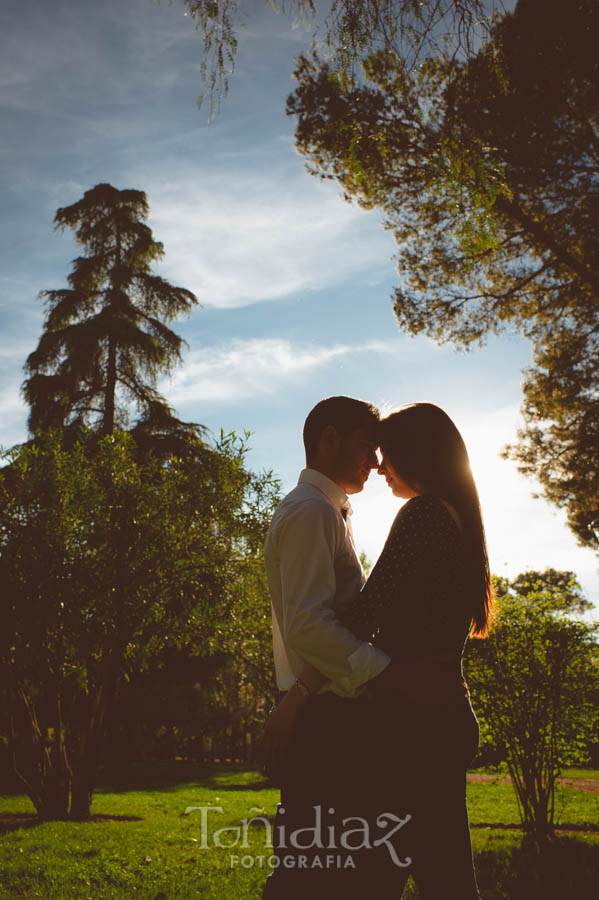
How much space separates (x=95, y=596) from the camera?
998 cm

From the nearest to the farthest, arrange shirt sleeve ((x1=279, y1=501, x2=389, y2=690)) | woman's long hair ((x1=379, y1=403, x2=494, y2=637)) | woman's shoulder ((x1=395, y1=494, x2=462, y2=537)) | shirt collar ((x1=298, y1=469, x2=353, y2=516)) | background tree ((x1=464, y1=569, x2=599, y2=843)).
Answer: shirt sleeve ((x1=279, y1=501, x2=389, y2=690)) < woman's shoulder ((x1=395, y1=494, x2=462, y2=537)) < woman's long hair ((x1=379, y1=403, x2=494, y2=637)) < shirt collar ((x1=298, y1=469, x2=353, y2=516)) < background tree ((x1=464, y1=569, x2=599, y2=843))

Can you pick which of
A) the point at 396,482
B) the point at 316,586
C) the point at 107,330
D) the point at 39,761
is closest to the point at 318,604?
the point at 316,586

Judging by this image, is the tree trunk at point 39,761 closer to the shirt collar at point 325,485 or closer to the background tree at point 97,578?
the background tree at point 97,578

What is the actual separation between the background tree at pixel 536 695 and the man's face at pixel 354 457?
7.69m

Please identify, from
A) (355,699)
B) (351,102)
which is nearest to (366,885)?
(355,699)

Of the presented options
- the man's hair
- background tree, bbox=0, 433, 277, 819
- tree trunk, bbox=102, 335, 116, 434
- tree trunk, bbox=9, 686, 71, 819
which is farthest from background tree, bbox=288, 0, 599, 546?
tree trunk, bbox=102, 335, 116, 434

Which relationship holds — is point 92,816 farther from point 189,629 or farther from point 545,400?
point 545,400

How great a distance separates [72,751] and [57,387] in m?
12.4

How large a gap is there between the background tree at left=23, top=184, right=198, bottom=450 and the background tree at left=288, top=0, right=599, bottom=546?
1128 cm

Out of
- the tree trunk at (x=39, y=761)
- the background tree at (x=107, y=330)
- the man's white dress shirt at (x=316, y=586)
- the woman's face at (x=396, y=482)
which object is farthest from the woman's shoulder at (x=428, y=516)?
the background tree at (x=107, y=330)

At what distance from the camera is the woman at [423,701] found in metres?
2.20

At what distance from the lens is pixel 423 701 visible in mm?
2197

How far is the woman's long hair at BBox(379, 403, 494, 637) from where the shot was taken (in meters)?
2.39

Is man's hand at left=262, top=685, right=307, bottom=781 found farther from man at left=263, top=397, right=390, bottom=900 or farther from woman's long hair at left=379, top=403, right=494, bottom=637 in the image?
woman's long hair at left=379, top=403, right=494, bottom=637
